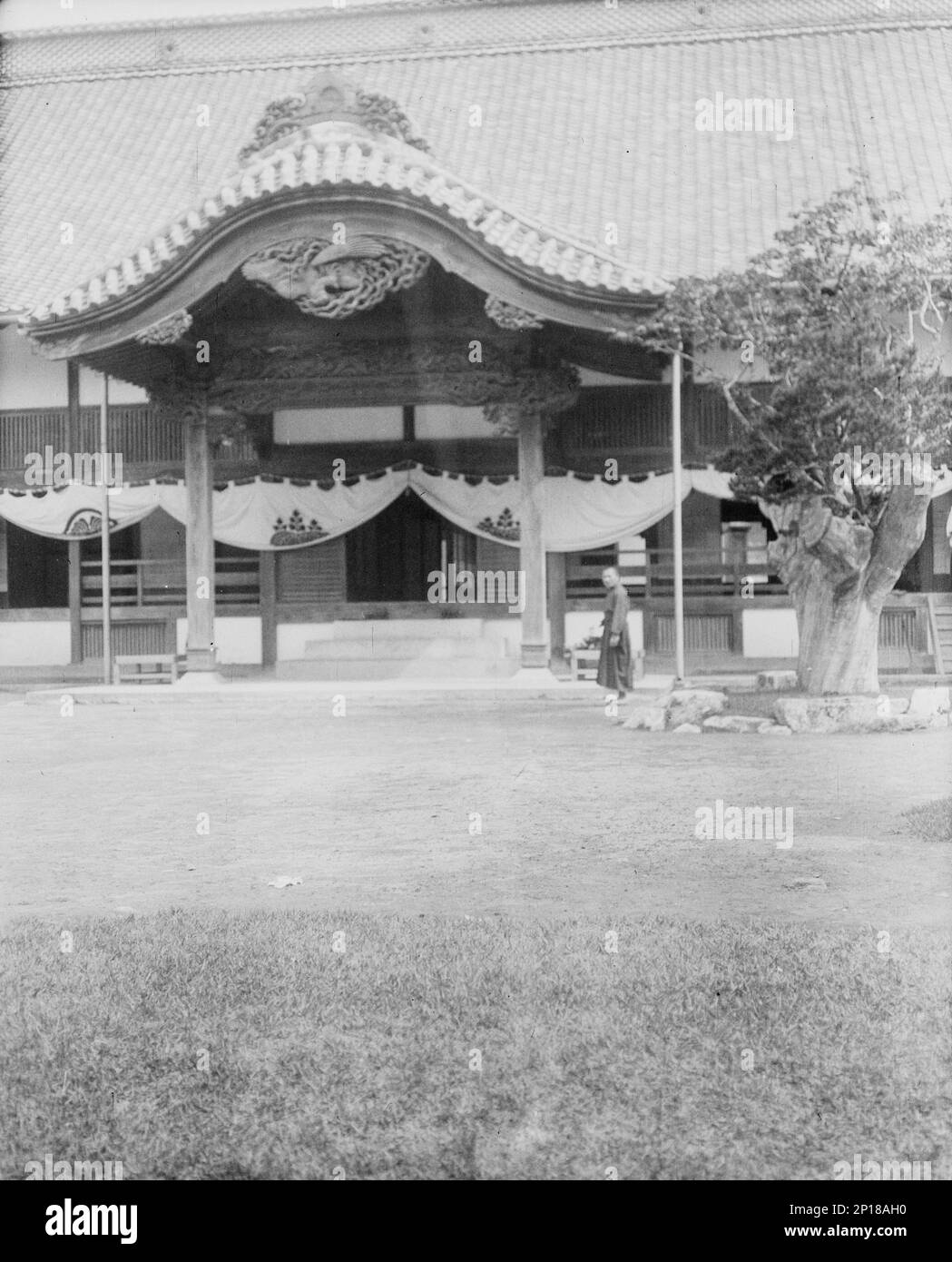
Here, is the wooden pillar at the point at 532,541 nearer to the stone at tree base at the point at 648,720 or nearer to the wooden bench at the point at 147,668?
the stone at tree base at the point at 648,720

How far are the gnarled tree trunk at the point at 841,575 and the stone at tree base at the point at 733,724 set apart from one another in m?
0.78

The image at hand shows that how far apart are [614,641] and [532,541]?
4.48 feet

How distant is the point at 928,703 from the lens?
34.3ft

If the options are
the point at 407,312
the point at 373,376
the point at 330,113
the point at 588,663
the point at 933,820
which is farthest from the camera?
the point at 588,663

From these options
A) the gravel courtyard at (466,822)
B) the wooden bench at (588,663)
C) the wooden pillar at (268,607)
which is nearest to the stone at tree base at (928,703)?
the gravel courtyard at (466,822)

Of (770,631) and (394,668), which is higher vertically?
(770,631)

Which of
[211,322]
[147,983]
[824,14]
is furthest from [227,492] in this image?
[147,983]

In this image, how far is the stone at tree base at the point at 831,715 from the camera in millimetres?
10258

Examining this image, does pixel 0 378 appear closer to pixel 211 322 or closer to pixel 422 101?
pixel 211 322

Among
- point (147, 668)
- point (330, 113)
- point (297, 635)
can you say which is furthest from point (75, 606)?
point (330, 113)

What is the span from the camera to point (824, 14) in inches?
759

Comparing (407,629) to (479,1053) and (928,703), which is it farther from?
(479,1053)

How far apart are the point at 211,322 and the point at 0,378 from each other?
3929 millimetres

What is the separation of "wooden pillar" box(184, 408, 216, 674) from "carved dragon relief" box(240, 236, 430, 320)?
6.70 ft
